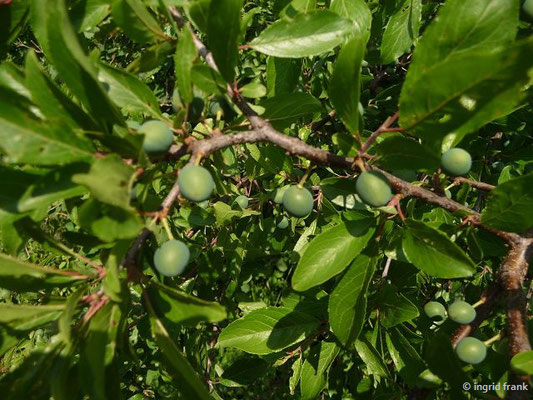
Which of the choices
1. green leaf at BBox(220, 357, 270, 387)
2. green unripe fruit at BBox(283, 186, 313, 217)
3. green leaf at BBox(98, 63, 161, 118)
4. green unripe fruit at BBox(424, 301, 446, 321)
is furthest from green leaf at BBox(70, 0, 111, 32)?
green leaf at BBox(220, 357, 270, 387)

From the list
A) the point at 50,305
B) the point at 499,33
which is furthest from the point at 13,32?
the point at 499,33

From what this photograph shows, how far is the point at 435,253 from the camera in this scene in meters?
1.29

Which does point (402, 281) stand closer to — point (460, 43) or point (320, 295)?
point (320, 295)

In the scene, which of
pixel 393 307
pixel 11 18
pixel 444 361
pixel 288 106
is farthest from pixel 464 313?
pixel 11 18

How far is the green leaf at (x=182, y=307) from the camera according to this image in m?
1.02

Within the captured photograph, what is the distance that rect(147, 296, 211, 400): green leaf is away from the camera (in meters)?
1.04

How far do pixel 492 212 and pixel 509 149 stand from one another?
194cm

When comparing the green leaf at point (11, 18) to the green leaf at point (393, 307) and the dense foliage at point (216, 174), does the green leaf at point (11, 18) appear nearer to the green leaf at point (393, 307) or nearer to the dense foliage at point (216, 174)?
the dense foliage at point (216, 174)

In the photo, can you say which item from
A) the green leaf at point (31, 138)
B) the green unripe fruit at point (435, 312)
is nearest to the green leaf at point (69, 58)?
the green leaf at point (31, 138)

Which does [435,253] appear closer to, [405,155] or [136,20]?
[405,155]

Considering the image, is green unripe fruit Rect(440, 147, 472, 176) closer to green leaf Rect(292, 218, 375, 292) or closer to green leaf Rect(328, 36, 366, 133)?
green leaf Rect(292, 218, 375, 292)

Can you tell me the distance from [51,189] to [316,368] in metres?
1.71

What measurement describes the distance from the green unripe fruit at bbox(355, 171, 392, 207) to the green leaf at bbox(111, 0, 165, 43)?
86 cm

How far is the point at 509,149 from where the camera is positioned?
295 cm
